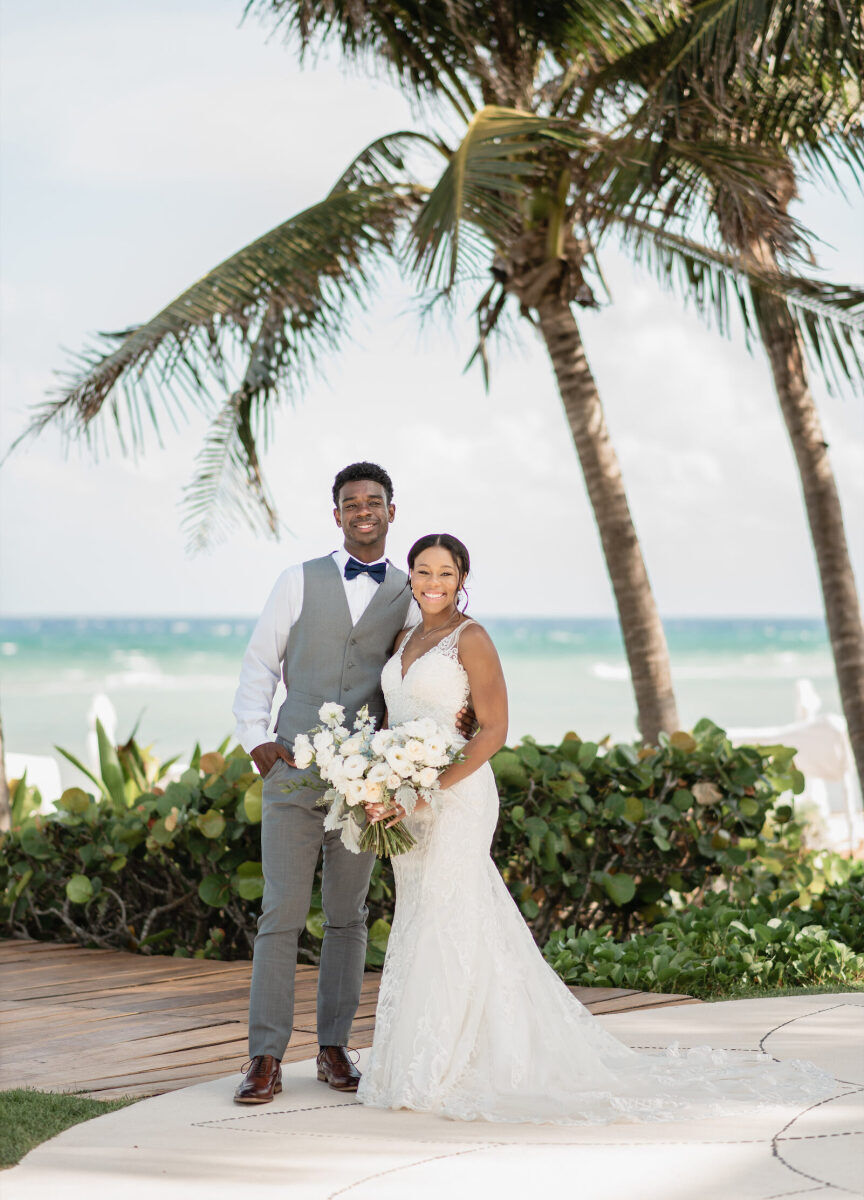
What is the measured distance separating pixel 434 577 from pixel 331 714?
0.55m

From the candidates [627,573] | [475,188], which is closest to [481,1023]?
[627,573]

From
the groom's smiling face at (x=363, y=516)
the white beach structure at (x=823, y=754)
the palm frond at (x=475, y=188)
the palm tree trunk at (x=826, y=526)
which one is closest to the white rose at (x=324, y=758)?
the groom's smiling face at (x=363, y=516)

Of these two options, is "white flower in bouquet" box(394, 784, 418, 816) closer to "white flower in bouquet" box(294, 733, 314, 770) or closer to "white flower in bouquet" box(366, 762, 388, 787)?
"white flower in bouquet" box(366, 762, 388, 787)

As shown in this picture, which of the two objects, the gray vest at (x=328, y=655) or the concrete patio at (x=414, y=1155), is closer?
the concrete patio at (x=414, y=1155)

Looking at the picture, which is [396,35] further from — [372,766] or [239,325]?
[372,766]

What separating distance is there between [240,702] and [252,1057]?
1.10m

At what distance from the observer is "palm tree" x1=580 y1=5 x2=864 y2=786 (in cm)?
726

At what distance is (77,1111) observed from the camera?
3.86 m

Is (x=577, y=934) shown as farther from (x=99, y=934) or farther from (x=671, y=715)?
(x=99, y=934)

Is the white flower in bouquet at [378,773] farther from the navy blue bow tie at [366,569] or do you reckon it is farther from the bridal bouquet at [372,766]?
the navy blue bow tie at [366,569]

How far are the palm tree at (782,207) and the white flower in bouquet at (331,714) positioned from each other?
444 cm

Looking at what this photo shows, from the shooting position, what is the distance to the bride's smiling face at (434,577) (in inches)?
163

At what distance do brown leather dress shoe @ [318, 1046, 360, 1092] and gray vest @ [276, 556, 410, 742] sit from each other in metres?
1.00

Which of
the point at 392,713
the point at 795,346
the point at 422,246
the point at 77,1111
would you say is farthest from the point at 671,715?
the point at 77,1111
